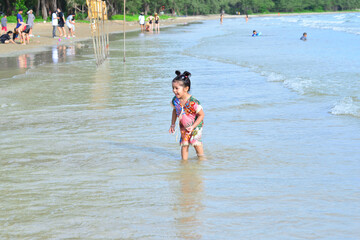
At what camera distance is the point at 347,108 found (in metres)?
8.56

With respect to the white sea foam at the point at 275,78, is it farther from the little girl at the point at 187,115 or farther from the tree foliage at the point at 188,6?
the tree foliage at the point at 188,6

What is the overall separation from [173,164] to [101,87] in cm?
642

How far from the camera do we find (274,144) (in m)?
6.40

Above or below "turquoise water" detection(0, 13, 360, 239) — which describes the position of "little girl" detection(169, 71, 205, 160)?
above

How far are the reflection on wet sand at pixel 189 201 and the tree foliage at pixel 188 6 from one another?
4748cm

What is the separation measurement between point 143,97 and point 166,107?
3.94 feet

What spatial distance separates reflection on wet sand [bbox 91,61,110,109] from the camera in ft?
31.0

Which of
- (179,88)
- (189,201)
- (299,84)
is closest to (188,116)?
(179,88)

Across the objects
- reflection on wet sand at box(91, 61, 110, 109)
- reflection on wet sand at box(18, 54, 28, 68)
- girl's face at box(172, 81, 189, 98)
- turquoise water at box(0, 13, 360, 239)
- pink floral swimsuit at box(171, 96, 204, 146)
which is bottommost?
turquoise water at box(0, 13, 360, 239)

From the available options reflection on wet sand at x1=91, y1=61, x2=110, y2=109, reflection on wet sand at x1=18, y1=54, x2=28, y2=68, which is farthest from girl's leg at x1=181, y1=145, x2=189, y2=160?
reflection on wet sand at x1=18, y1=54, x2=28, y2=68

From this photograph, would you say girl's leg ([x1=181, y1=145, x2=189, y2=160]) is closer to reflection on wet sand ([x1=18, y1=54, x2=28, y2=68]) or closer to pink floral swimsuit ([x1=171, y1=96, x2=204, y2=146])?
pink floral swimsuit ([x1=171, y1=96, x2=204, y2=146])

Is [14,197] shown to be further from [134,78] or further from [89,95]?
[134,78]

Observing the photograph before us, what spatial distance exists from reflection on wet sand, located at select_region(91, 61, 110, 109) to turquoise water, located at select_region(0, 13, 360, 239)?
44 mm

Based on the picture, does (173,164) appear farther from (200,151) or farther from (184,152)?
(200,151)
